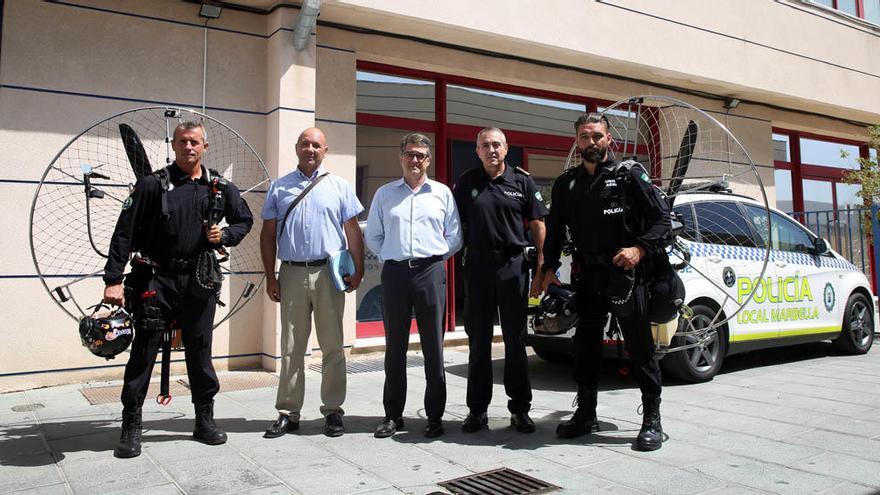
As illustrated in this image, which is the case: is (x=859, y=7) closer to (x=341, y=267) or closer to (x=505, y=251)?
(x=505, y=251)

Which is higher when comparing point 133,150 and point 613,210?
point 133,150

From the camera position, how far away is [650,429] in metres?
4.14

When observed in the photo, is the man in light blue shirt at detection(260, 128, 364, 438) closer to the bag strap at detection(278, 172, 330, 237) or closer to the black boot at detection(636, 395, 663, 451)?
the bag strap at detection(278, 172, 330, 237)

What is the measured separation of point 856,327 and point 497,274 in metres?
5.51

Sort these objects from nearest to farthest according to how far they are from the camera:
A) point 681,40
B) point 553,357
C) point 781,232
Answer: point 781,232
point 553,357
point 681,40

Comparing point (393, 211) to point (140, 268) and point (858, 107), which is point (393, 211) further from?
point (858, 107)

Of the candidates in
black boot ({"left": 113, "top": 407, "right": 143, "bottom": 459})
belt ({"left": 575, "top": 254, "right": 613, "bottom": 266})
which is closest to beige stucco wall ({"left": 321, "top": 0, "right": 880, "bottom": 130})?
belt ({"left": 575, "top": 254, "right": 613, "bottom": 266})

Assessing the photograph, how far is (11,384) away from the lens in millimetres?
5930

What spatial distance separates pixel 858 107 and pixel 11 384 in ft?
44.9

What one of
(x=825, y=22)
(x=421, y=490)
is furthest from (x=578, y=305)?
(x=825, y=22)

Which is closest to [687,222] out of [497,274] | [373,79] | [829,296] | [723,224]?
[723,224]

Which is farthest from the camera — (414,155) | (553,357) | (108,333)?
(553,357)

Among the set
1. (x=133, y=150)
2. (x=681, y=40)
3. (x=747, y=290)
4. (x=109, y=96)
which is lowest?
(x=747, y=290)

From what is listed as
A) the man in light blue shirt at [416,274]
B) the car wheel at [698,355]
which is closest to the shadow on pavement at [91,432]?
the man in light blue shirt at [416,274]
